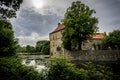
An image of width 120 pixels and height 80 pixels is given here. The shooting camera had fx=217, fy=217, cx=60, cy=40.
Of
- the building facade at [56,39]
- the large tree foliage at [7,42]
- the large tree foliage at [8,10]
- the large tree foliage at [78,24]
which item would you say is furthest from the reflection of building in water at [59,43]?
the large tree foliage at [8,10]

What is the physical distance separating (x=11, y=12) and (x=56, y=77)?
20.0 feet

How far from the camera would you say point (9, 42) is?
37594 millimetres

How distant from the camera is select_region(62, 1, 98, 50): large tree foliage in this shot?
180 ft

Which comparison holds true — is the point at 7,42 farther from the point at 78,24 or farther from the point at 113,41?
the point at 113,41

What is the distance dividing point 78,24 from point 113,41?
18071mm

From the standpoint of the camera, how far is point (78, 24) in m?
54.9

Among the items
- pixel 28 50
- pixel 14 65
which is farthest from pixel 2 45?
pixel 28 50

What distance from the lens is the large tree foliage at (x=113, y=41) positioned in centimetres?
6756

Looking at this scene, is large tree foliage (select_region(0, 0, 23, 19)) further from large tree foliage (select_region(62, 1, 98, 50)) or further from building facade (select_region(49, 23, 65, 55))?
building facade (select_region(49, 23, 65, 55))

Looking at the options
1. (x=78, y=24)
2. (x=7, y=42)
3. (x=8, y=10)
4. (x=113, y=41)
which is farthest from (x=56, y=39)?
(x=8, y=10)

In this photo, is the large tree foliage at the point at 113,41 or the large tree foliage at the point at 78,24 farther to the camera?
the large tree foliage at the point at 113,41

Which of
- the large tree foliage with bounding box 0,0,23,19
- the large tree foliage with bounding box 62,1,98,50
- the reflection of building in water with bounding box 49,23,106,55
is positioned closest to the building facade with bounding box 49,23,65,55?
the reflection of building in water with bounding box 49,23,106,55

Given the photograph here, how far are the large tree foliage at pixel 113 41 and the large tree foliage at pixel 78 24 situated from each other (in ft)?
48.0

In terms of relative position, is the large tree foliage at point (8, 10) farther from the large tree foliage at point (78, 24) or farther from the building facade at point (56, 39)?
the building facade at point (56, 39)
